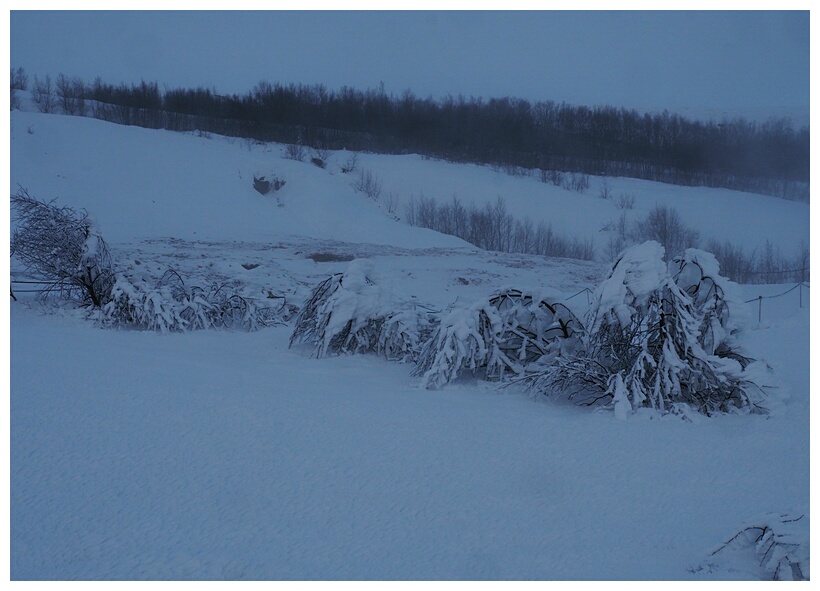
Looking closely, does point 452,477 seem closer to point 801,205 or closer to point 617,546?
point 617,546

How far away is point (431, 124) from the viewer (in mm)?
38750

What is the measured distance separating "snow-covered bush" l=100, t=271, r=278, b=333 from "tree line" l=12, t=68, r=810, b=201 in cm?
2767

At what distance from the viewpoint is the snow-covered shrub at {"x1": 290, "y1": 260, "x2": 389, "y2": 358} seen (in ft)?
21.5

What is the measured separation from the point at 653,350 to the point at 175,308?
19.4ft

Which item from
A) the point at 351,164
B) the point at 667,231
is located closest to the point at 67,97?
the point at 351,164

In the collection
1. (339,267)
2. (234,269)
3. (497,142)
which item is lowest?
(234,269)

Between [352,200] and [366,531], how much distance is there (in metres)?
26.0

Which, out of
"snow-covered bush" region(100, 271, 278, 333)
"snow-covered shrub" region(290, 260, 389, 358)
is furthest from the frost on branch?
"snow-covered bush" region(100, 271, 278, 333)

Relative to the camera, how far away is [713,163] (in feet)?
101

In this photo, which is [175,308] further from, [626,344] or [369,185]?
[369,185]

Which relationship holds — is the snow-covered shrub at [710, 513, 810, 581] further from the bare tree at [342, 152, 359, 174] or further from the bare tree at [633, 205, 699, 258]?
the bare tree at [342, 152, 359, 174]

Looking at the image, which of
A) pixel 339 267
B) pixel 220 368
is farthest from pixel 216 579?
pixel 339 267

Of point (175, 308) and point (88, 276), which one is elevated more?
point (88, 276)

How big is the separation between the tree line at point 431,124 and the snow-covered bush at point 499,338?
2946 centimetres
